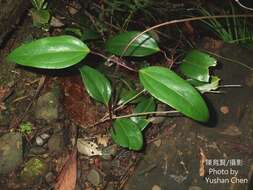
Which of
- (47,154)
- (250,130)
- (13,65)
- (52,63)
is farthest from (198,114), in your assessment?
(13,65)

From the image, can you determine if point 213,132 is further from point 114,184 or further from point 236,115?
point 114,184

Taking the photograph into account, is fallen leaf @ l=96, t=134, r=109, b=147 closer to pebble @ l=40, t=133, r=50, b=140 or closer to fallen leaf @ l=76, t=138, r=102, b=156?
fallen leaf @ l=76, t=138, r=102, b=156

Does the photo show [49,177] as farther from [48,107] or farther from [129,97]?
[129,97]

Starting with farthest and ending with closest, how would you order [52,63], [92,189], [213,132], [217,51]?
[217,51] → [213,132] → [92,189] → [52,63]

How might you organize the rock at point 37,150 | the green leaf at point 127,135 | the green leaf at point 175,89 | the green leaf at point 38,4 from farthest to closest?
the green leaf at point 38,4
the rock at point 37,150
the green leaf at point 127,135
the green leaf at point 175,89

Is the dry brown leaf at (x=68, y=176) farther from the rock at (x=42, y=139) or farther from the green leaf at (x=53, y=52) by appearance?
the green leaf at (x=53, y=52)

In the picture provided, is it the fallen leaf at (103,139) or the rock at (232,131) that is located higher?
the rock at (232,131)

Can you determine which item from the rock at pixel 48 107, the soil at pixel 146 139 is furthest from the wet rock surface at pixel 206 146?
the rock at pixel 48 107
